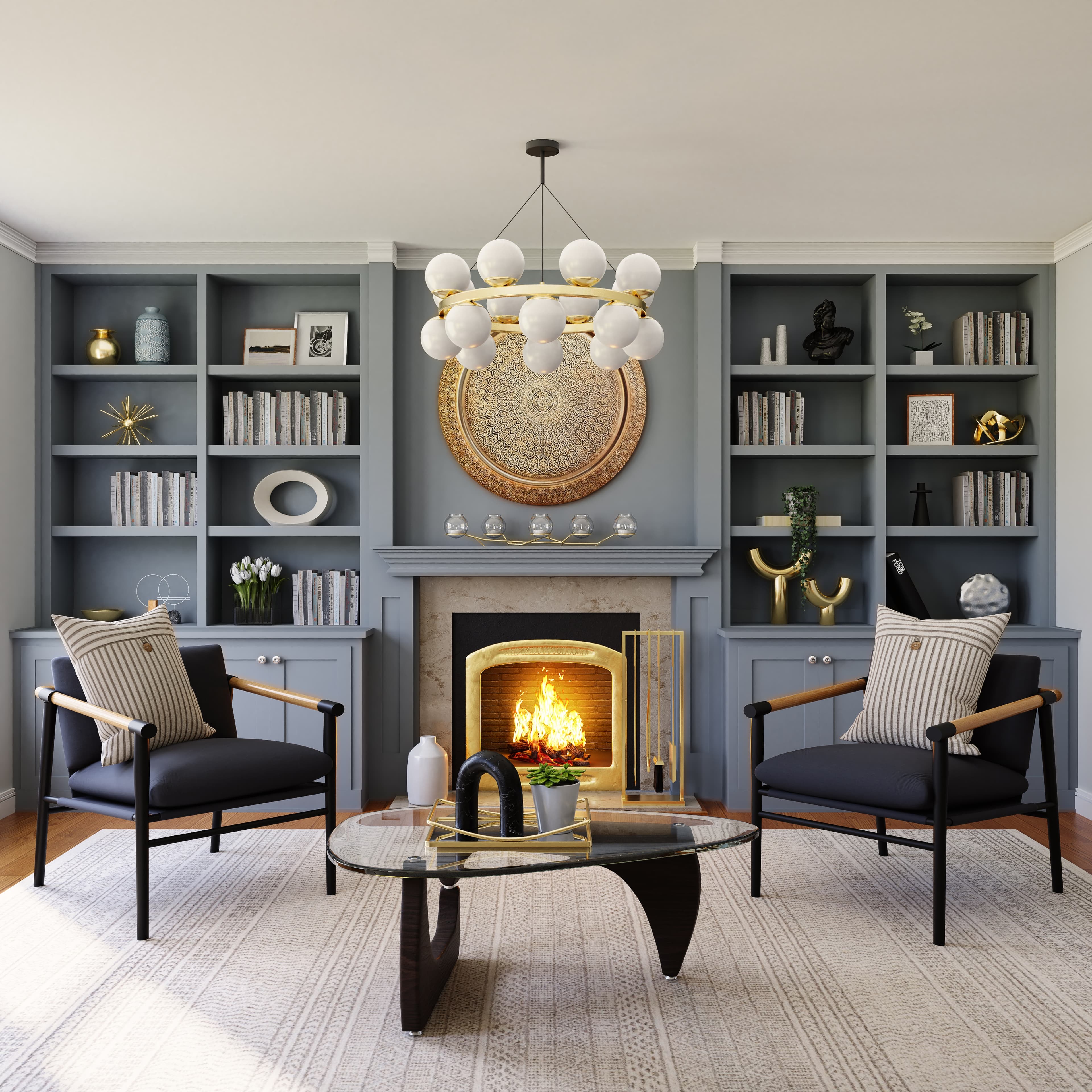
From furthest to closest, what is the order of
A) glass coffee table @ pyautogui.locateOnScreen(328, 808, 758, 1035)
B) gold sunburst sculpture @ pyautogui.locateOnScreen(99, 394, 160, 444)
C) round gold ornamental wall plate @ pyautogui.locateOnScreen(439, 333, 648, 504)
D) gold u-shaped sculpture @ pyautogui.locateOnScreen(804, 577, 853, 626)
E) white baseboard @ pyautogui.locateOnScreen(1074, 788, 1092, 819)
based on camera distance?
gold sunburst sculpture @ pyautogui.locateOnScreen(99, 394, 160, 444)
round gold ornamental wall plate @ pyautogui.locateOnScreen(439, 333, 648, 504)
gold u-shaped sculpture @ pyautogui.locateOnScreen(804, 577, 853, 626)
white baseboard @ pyautogui.locateOnScreen(1074, 788, 1092, 819)
glass coffee table @ pyautogui.locateOnScreen(328, 808, 758, 1035)

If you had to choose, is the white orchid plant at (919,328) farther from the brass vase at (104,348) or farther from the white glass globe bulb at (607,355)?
the brass vase at (104,348)

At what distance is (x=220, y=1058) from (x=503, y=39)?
8.67 feet

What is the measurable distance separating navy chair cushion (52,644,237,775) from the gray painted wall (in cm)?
96

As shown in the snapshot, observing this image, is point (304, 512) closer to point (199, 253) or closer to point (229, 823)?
point (199, 253)

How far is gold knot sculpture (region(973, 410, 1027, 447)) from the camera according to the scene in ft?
15.3

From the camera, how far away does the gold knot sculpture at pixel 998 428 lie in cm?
467

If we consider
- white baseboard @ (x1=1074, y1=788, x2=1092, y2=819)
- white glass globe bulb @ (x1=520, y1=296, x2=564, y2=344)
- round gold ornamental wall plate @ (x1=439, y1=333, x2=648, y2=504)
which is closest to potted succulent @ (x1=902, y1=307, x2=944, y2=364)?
round gold ornamental wall plate @ (x1=439, y1=333, x2=648, y2=504)

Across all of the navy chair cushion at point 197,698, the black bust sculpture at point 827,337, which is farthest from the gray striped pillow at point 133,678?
the black bust sculpture at point 827,337

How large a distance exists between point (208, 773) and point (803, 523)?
282 centimetres

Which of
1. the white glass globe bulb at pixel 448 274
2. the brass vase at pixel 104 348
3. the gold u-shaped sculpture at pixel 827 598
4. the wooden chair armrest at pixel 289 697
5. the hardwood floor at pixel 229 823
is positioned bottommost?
the hardwood floor at pixel 229 823

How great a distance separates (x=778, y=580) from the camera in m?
4.63

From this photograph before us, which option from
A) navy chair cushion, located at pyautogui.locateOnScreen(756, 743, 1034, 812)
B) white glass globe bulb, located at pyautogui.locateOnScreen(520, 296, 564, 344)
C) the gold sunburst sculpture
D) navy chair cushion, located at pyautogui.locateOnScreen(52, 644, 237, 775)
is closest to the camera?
white glass globe bulb, located at pyautogui.locateOnScreen(520, 296, 564, 344)

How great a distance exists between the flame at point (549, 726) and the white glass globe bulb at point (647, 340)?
211 cm

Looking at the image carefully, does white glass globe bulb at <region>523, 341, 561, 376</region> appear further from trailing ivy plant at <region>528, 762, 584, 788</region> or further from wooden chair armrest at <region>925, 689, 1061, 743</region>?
wooden chair armrest at <region>925, 689, 1061, 743</region>
